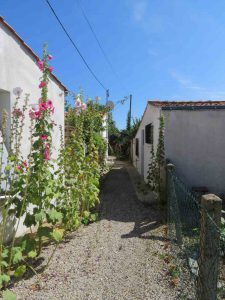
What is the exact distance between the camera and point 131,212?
6.97 meters

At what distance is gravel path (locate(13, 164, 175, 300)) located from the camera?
10.8 ft

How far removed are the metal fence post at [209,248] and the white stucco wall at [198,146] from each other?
5.68 meters

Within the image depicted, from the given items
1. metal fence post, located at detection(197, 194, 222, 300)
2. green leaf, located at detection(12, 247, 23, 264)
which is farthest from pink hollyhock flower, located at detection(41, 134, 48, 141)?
metal fence post, located at detection(197, 194, 222, 300)

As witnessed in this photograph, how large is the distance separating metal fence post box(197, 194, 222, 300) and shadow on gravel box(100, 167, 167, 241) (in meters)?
2.49

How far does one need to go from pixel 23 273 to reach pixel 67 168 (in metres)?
2.03

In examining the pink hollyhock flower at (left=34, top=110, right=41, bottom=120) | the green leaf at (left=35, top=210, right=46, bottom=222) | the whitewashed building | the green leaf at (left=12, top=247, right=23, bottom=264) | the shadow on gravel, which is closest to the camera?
the green leaf at (left=12, top=247, right=23, bottom=264)

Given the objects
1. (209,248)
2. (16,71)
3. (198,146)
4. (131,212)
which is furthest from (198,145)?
(209,248)

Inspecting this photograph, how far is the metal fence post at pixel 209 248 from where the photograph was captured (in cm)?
248

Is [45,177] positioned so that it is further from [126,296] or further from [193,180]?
[193,180]

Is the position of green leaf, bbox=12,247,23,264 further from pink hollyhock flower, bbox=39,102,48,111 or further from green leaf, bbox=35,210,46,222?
pink hollyhock flower, bbox=39,102,48,111

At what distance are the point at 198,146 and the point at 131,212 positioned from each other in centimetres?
286

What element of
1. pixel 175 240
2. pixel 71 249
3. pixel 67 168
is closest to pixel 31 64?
pixel 67 168

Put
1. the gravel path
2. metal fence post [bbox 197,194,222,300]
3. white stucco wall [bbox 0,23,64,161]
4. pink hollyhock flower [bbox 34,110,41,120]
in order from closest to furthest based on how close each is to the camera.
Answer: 1. metal fence post [bbox 197,194,222,300]
2. the gravel path
3. pink hollyhock flower [bbox 34,110,41,120]
4. white stucco wall [bbox 0,23,64,161]

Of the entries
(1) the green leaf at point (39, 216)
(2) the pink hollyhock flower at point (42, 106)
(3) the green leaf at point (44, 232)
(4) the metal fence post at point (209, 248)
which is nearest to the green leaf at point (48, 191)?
(1) the green leaf at point (39, 216)
